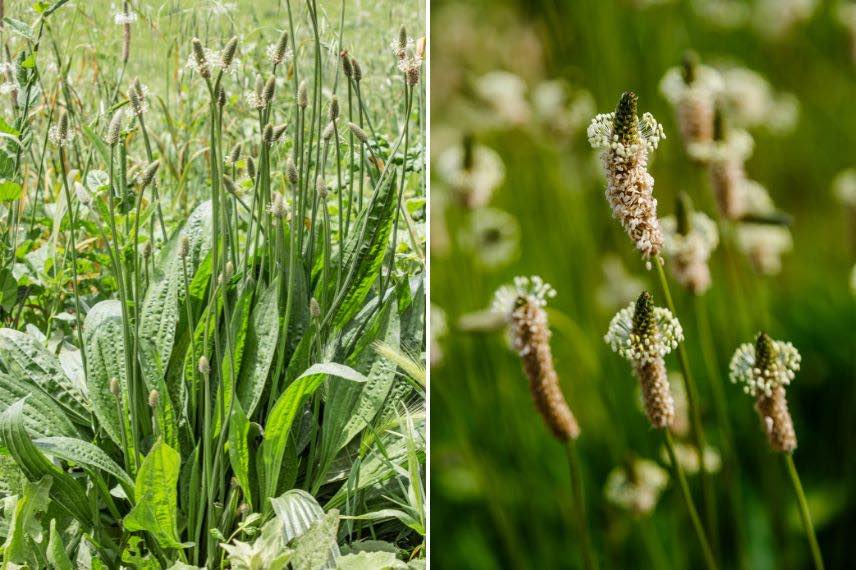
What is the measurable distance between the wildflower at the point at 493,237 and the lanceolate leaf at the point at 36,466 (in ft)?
2.68

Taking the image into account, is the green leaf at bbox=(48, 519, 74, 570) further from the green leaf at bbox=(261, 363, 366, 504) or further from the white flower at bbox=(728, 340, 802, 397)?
the white flower at bbox=(728, 340, 802, 397)

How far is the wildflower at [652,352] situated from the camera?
0.88 metres

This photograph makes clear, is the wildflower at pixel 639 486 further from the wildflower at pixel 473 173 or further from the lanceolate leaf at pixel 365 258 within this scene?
the lanceolate leaf at pixel 365 258

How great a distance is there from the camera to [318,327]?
Answer: 1.41 metres

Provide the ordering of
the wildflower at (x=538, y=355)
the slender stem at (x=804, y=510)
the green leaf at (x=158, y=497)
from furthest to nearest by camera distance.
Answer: the green leaf at (x=158, y=497) → the wildflower at (x=538, y=355) → the slender stem at (x=804, y=510)

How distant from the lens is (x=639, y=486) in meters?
1.05

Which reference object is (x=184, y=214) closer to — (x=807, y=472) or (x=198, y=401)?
(x=198, y=401)


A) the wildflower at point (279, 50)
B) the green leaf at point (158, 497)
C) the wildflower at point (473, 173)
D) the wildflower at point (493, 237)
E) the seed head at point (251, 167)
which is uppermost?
the wildflower at point (279, 50)

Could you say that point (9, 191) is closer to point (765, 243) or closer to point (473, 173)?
point (473, 173)

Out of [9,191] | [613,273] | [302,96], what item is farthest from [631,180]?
[9,191]

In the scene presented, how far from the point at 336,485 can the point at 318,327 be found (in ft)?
1.04

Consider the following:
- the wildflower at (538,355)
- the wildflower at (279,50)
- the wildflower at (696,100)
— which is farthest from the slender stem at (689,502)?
the wildflower at (279,50)

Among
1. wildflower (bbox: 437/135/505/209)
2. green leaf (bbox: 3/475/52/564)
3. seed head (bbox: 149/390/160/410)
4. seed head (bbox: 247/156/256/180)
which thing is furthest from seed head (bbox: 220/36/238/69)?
green leaf (bbox: 3/475/52/564)

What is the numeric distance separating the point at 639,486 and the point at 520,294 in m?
0.29
